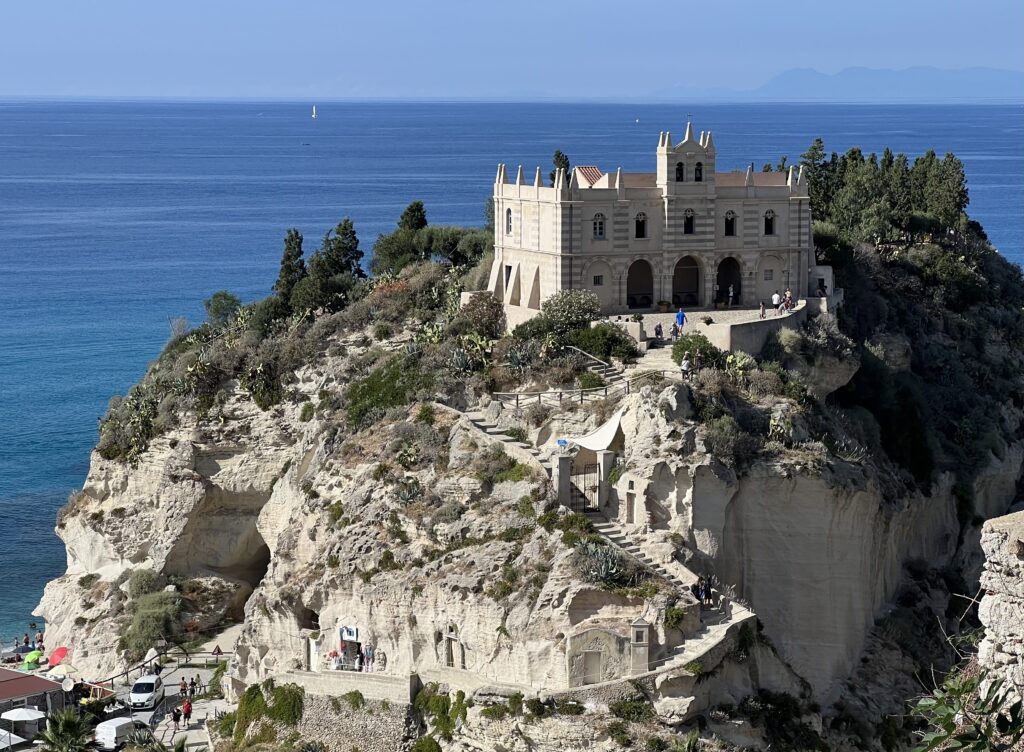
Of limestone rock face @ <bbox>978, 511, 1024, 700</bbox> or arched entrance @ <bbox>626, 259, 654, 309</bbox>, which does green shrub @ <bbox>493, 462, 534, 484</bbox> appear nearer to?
arched entrance @ <bbox>626, 259, 654, 309</bbox>

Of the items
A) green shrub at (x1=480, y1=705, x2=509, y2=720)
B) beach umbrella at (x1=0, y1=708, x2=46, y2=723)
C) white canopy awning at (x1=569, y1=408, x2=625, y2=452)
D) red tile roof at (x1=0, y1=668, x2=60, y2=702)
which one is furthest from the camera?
red tile roof at (x1=0, y1=668, x2=60, y2=702)

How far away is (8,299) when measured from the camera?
12294cm

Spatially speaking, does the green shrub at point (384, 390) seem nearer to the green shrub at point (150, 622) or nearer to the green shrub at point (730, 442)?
the green shrub at point (150, 622)

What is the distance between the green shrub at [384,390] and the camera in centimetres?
5616

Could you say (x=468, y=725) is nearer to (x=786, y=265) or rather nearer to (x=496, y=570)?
(x=496, y=570)

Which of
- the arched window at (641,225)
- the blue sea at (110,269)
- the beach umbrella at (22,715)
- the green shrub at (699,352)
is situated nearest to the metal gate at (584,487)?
the green shrub at (699,352)

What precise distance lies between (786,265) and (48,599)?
95.7 ft

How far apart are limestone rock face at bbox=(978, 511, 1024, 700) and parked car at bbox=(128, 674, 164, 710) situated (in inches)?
1429

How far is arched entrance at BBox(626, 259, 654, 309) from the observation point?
61.1m

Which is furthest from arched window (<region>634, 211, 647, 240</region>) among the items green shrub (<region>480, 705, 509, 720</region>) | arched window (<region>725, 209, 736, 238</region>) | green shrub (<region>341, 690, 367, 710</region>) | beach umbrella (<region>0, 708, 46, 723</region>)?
beach umbrella (<region>0, 708, 46, 723</region>)

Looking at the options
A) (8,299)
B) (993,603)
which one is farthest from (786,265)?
(8,299)

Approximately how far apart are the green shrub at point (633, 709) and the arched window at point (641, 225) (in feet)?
70.4

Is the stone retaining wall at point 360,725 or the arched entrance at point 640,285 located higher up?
the arched entrance at point 640,285

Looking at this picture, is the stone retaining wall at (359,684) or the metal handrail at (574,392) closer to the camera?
the stone retaining wall at (359,684)
